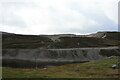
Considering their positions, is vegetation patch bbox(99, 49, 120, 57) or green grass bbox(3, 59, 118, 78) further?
vegetation patch bbox(99, 49, 120, 57)

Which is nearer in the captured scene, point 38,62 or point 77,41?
point 38,62

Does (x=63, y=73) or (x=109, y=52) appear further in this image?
(x=109, y=52)

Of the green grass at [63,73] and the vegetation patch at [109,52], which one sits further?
the vegetation patch at [109,52]

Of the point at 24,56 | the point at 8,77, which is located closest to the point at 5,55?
the point at 24,56

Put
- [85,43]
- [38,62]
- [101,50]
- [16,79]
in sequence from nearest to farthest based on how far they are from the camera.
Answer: [16,79] < [38,62] < [101,50] < [85,43]

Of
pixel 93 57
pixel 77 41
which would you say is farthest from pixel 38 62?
pixel 77 41

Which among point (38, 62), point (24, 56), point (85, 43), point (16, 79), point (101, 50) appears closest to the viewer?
point (16, 79)

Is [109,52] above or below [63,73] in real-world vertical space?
above

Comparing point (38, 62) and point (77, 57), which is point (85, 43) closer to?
point (77, 57)

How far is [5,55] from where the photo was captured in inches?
5468

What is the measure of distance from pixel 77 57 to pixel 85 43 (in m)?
57.9

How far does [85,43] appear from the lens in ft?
627

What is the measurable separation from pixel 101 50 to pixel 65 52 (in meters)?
21.5

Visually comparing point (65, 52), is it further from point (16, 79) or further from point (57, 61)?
point (16, 79)
